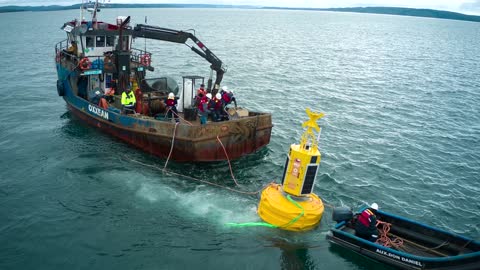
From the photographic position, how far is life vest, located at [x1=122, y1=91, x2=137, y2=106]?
16.2 m

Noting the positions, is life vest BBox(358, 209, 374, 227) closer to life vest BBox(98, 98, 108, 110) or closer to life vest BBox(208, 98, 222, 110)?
life vest BBox(208, 98, 222, 110)

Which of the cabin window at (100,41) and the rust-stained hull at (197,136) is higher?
the cabin window at (100,41)

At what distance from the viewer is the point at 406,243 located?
10766 millimetres

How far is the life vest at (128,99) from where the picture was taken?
16.2m

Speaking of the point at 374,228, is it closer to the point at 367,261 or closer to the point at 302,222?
the point at 367,261

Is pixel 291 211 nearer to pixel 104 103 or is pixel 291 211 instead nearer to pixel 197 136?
pixel 197 136

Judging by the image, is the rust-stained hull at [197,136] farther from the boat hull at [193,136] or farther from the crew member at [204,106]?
the crew member at [204,106]

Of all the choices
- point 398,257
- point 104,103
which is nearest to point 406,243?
point 398,257

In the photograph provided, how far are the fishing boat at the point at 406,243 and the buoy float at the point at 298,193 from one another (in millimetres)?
761

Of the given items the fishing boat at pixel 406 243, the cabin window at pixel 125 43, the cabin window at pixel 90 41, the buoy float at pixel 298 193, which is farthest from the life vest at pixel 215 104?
the cabin window at pixel 90 41

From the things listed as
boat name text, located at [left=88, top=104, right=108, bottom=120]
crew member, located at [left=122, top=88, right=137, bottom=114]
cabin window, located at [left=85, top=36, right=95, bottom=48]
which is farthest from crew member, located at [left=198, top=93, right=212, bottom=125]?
cabin window, located at [left=85, top=36, right=95, bottom=48]

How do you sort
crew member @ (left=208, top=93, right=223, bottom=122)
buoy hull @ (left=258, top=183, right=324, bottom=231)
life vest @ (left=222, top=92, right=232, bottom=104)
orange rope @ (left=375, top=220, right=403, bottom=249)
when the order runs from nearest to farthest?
orange rope @ (left=375, top=220, right=403, bottom=249)
buoy hull @ (left=258, top=183, right=324, bottom=231)
crew member @ (left=208, top=93, right=223, bottom=122)
life vest @ (left=222, top=92, right=232, bottom=104)

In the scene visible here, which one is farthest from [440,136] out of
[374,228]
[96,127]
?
[96,127]

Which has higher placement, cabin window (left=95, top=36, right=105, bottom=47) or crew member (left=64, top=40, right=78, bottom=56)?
cabin window (left=95, top=36, right=105, bottom=47)
